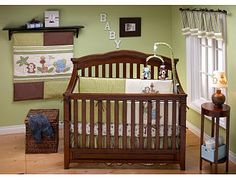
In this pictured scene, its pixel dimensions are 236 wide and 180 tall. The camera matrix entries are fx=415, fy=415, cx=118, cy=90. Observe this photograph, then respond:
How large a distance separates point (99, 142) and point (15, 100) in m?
1.86

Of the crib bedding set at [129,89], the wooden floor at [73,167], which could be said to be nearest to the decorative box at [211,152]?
the wooden floor at [73,167]

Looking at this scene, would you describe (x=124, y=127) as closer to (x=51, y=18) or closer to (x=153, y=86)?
(x=153, y=86)

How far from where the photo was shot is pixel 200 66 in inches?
200

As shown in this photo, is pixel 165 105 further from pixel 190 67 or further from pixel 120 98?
pixel 190 67

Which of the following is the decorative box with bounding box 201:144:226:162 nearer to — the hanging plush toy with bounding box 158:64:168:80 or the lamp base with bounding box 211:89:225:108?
the lamp base with bounding box 211:89:225:108

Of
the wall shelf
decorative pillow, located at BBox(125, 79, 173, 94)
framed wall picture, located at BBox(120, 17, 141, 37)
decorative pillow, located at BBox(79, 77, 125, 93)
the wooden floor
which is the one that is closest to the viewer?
the wooden floor

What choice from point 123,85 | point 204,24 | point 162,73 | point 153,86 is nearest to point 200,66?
point 204,24

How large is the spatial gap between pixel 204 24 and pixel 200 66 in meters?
0.65

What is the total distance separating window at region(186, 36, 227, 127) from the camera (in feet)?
15.5

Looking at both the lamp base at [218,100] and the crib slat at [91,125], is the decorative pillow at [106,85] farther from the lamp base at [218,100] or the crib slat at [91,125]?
the lamp base at [218,100]

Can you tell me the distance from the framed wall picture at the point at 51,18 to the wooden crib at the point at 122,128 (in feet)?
4.95

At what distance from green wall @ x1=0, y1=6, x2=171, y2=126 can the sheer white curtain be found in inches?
24.1

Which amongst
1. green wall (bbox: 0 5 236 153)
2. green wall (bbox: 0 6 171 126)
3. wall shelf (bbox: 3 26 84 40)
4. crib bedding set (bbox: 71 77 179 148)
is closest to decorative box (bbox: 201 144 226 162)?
crib bedding set (bbox: 71 77 179 148)
